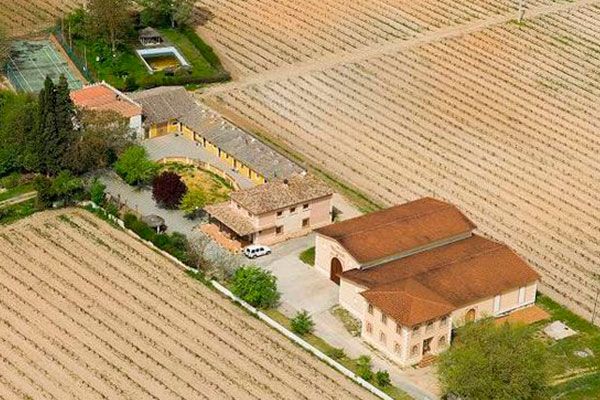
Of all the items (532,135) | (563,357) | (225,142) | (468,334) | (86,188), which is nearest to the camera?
(468,334)

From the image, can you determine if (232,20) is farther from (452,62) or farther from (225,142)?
(225,142)

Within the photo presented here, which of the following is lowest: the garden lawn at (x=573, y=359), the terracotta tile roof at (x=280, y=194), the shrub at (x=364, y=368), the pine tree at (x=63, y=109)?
the garden lawn at (x=573, y=359)

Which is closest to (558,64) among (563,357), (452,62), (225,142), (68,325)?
(452,62)

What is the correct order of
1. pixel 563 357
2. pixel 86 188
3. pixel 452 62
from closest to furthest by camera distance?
pixel 563 357
pixel 86 188
pixel 452 62

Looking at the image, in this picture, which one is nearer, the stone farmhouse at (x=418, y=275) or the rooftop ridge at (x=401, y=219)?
the stone farmhouse at (x=418, y=275)

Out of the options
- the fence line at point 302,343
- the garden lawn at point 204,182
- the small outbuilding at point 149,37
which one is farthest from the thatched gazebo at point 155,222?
the small outbuilding at point 149,37

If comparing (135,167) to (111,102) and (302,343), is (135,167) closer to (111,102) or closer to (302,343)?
(111,102)

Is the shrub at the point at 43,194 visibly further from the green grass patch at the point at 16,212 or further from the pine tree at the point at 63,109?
the pine tree at the point at 63,109

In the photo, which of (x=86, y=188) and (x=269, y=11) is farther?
(x=269, y=11)
